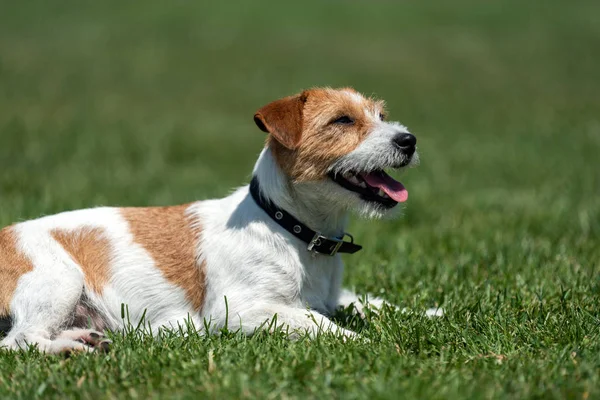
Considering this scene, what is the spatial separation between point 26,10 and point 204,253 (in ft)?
91.5

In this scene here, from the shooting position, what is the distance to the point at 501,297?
5375 mm

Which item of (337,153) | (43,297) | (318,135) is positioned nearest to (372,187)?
(337,153)

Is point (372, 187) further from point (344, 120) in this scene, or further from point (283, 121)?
point (283, 121)

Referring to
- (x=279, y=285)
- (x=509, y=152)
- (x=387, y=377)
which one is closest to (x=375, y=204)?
(x=279, y=285)

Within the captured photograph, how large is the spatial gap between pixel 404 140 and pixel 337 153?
459 mm

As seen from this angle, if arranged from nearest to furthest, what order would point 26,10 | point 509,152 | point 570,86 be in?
point 509,152, point 570,86, point 26,10

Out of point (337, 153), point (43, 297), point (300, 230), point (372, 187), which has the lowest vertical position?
point (43, 297)

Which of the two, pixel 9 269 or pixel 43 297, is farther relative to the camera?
pixel 9 269

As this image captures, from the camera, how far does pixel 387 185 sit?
16.5 ft

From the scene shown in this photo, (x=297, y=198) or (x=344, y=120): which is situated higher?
(x=344, y=120)

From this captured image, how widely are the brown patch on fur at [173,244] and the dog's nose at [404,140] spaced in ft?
4.89

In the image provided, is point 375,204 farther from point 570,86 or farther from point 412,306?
point 570,86

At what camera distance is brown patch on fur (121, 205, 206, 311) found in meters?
4.97

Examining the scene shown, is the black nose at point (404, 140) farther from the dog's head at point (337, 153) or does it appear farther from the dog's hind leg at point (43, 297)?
the dog's hind leg at point (43, 297)
